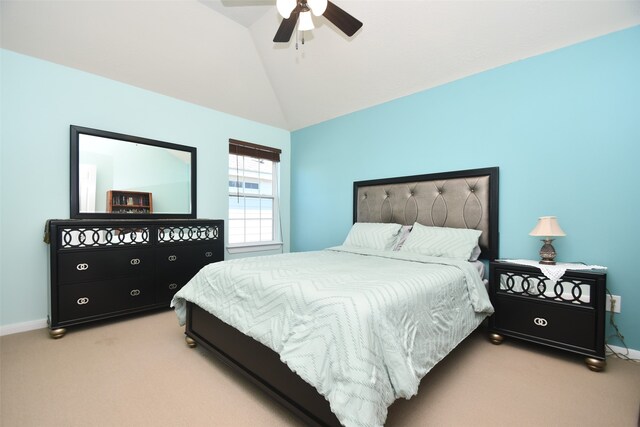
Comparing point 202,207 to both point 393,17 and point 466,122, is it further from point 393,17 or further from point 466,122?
point 466,122

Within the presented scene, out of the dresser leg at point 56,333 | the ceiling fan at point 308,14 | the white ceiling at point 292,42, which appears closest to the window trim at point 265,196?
the white ceiling at point 292,42

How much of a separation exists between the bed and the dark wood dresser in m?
0.78

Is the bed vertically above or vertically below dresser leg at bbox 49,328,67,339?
above

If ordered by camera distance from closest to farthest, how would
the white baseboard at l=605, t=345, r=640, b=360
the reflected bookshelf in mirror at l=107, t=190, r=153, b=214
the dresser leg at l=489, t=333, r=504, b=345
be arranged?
1. the white baseboard at l=605, t=345, r=640, b=360
2. the dresser leg at l=489, t=333, r=504, b=345
3. the reflected bookshelf in mirror at l=107, t=190, r=153, b=214

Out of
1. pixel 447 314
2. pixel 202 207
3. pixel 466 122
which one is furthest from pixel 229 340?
pixel 466 122

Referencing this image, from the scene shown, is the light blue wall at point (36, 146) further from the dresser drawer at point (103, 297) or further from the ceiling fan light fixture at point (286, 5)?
the ceiling fan light fixture at point (286, 5)

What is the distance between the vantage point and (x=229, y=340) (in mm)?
1763

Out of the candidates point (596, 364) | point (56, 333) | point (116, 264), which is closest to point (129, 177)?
point (116, 264)

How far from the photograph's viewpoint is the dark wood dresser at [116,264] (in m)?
2.27

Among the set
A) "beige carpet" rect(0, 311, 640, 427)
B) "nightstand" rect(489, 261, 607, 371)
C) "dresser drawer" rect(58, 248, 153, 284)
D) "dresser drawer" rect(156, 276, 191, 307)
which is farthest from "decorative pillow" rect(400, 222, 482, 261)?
"dresser drawer" rect(58, 248, 153, 284)

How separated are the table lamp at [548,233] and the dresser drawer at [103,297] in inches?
135

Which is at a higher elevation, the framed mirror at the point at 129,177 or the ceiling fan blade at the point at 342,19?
the ceiling fan blade at the point at 342,19

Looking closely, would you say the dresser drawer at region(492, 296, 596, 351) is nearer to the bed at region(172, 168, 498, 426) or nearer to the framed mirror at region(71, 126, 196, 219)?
the bed at region(172, 168, 498, 426)

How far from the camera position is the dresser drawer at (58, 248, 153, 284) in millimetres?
2290
